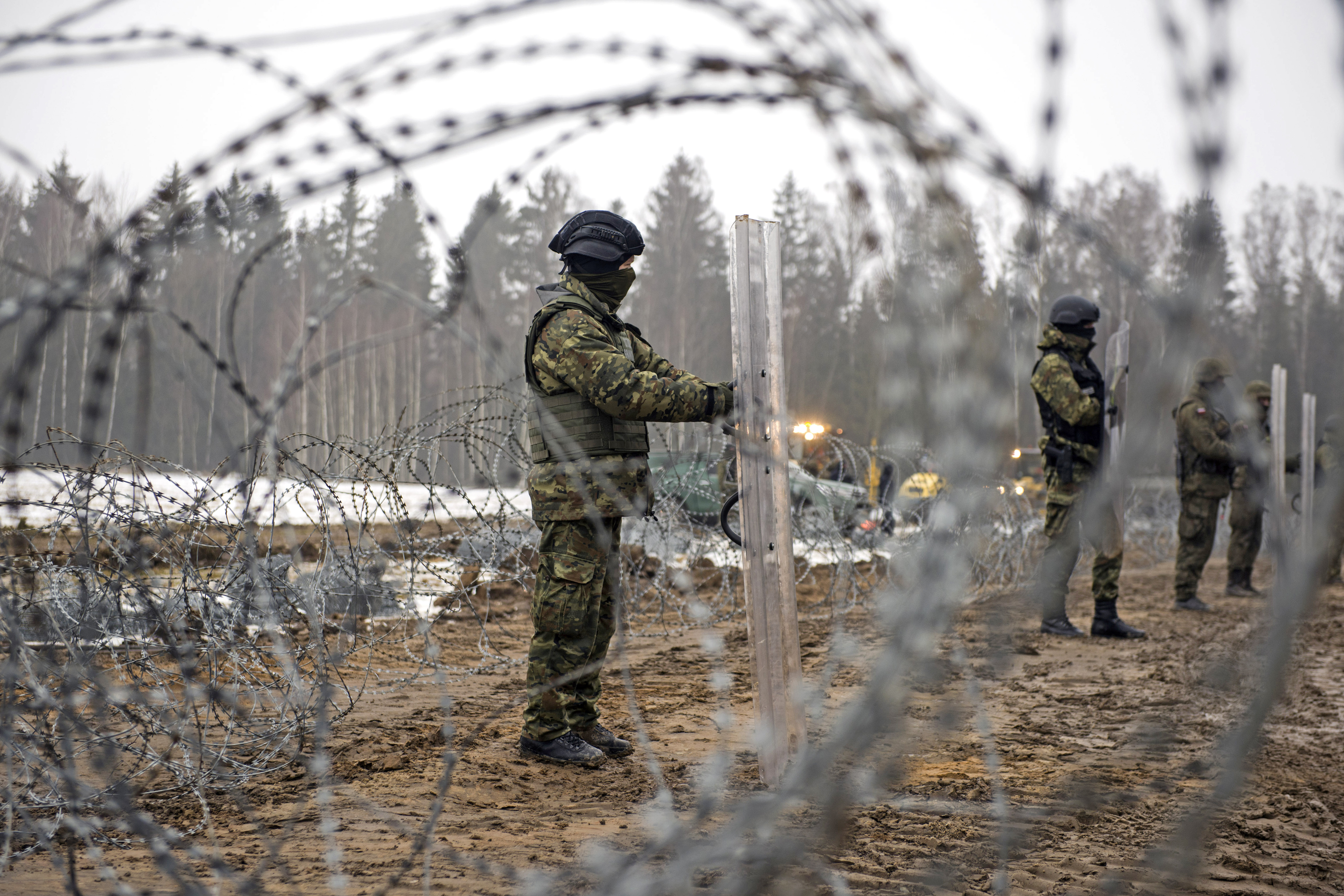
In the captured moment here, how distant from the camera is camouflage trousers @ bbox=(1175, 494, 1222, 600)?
7254mm

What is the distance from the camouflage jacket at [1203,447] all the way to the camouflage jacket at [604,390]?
5295 millimetres

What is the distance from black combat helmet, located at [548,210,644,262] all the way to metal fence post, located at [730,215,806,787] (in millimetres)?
543

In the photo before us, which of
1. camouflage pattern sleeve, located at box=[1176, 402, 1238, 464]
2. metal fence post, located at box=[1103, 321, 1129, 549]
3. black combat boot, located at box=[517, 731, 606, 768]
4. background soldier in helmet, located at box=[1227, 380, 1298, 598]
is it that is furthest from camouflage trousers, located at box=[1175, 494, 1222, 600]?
black combat boot, located at box=[517, 731, 606, 768]

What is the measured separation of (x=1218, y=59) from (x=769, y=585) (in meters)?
2.16

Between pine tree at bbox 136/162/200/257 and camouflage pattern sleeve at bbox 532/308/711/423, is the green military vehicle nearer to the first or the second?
camouflage pattern sleeve at bbox 532/308/711/423

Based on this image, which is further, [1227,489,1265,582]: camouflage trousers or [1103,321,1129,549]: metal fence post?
[1227,489,1265,582]: camouflage trousers

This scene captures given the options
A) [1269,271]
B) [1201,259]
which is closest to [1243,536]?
[1201,259]

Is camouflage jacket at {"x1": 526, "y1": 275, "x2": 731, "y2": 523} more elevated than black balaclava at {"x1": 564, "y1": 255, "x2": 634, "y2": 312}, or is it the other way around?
black balaclava at {"x1": 564, "y1": 255, "x2": 634, "y2": 312}

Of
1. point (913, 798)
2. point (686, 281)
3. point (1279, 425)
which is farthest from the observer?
point (686, 281)

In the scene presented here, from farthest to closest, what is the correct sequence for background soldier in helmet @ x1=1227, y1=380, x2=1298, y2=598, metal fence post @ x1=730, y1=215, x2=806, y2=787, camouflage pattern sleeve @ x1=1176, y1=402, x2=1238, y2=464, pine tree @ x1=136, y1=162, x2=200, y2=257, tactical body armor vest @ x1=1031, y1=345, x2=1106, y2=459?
1. background soldier in helmet @ x1=1227, y1=380, x2=1298, y2=598
2. camouflage pattern sleeve @ x1=1176, y1=402, x2=1238, y2=464
3. tactical body armor vest @ x1=1031, y1=345, x2=1106, y2=459
4. metal fence post @ x1=730, y1=215, x2=806, y2=787
5. pine tree @ x1=136, y1=162, x2=200, y2=257

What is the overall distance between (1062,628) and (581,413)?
420cm

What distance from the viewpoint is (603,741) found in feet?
11.2

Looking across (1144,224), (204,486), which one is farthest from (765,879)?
(1144,224)

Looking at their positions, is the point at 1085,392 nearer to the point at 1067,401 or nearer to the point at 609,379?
the point at 1067,401
